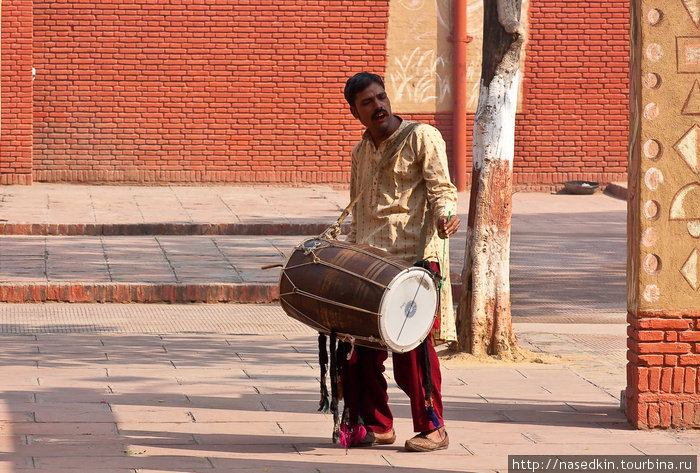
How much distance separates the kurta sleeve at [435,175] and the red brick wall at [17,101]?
1366cm

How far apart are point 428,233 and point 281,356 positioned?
8.27 feet

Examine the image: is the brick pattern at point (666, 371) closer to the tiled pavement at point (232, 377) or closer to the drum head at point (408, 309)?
the tiled pavement at point (232, 377)

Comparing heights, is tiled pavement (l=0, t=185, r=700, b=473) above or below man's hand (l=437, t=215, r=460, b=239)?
below

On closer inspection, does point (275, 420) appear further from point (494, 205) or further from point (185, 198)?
point (185, 198)

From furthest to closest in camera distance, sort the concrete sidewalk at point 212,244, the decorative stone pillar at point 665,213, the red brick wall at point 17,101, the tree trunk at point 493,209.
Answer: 1. the red brick wall at point 17,101
2. the concrete sidewalk at point 212,244
3. the tree trunk at point 493,209
4. the decorative stone pillar at point 665,213

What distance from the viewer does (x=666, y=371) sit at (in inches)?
240

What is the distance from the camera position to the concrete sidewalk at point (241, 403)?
5.50 m

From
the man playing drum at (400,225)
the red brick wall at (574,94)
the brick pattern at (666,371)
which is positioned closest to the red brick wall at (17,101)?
the red brick wall at (574,94)

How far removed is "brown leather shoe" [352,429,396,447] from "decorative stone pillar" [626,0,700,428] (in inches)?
47.6

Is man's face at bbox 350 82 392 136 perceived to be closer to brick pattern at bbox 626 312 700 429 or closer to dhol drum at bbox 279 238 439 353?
dhol drum at bbox 279 238 439 353

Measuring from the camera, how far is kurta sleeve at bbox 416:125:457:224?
558cm

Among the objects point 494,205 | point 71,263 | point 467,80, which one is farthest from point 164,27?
point 494,205

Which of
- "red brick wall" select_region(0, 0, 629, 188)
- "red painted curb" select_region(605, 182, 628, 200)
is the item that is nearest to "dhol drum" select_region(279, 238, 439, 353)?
"red brick wall" select_region(0, 0, 629, 188)

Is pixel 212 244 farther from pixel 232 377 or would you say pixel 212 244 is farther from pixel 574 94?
pixel 574 94
